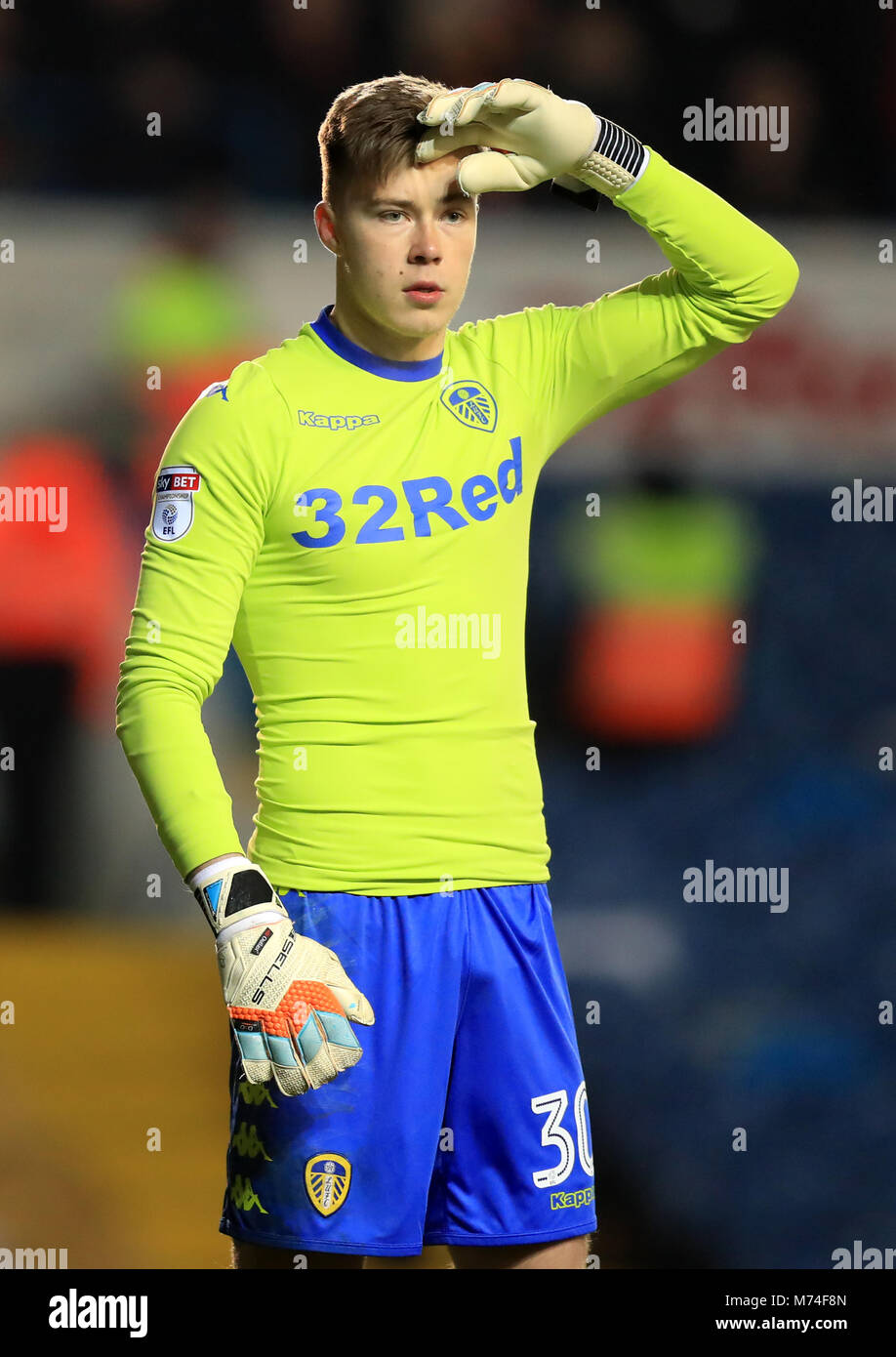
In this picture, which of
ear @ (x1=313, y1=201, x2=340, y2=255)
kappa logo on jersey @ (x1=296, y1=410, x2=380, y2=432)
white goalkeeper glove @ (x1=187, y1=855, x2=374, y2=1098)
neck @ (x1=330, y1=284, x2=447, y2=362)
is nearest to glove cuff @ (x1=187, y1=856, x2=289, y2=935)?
white goalkeeper glove @ (x1=187, y1=855, x2=374, y2=1098)

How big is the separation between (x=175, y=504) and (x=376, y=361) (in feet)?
0.88

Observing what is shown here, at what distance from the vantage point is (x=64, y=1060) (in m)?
2.71

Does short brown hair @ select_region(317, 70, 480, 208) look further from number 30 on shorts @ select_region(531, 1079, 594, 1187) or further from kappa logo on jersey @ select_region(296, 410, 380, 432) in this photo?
number 30 on shorts @ select_region(531, 1079, 594, 1187)

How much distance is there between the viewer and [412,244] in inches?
68.8

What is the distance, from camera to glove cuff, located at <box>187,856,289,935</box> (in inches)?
62.2

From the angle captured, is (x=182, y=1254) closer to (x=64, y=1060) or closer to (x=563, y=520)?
(x=64, y=1060)

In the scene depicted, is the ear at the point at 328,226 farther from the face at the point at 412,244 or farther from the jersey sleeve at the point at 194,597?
the jersey sleeve at the point at 194,597

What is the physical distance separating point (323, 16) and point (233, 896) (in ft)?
5.38

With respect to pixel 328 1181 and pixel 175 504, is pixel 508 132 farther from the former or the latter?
pixel 328 1181

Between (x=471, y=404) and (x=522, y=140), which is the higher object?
(x=522, y=140)

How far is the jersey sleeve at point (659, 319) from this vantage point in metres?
1.81

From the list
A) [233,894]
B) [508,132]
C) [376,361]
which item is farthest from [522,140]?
[233,894]

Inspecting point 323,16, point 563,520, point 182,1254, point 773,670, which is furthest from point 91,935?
point 323,16

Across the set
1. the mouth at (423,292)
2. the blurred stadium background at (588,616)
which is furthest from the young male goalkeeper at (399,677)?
the blurred stadium background at (588,616)
